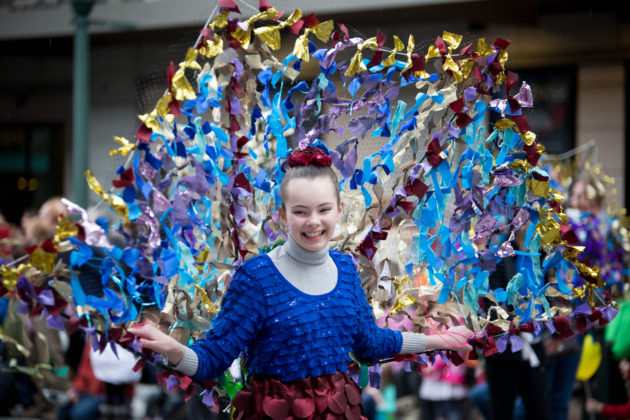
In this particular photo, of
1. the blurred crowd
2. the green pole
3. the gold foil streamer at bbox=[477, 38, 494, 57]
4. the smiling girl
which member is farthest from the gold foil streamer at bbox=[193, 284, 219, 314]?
the green pole

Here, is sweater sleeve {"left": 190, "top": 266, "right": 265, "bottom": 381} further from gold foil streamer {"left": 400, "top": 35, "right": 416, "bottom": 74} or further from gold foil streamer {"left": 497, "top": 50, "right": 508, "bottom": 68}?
gold foil streamer {"left": 497, "top": 50, "right": 508, "bottom": 68}

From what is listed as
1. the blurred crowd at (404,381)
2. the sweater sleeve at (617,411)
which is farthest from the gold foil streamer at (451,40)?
the sweater sleeve at (617,411)

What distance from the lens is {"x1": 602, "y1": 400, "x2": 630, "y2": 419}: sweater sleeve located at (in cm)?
547

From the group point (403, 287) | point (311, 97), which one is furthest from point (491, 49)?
point (403, 287)

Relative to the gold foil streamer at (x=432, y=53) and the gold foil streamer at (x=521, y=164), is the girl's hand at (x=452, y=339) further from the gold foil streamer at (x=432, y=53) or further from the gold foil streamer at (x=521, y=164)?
the gold foil streamer at (x=432, y=53)

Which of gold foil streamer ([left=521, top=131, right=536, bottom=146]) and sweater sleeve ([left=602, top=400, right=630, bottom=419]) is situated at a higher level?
gold foil streamer ([left=521, top=131, right=536, bottom=146])

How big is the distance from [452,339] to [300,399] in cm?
66

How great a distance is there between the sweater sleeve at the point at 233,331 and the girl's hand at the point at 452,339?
0.68 m

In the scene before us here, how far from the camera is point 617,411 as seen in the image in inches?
217

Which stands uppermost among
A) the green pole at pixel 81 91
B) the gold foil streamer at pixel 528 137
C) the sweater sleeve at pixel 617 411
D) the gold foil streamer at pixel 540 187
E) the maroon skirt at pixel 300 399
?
the green pole at pixel 81 91

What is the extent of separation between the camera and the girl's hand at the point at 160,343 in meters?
2.44

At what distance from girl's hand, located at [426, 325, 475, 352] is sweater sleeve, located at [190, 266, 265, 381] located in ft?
2.23

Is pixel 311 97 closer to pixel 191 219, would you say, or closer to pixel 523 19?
pixel 191 219

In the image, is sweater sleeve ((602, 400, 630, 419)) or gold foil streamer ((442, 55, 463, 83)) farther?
sweater sleeve ((602, 400, 630, 419))
